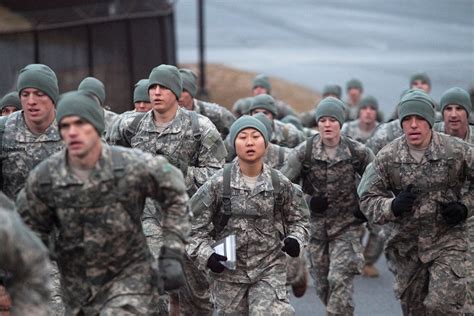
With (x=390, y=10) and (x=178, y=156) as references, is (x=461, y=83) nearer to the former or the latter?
(x=390, y=10)

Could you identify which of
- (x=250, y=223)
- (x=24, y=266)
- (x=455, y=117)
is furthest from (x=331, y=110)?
(x=24, y=266)

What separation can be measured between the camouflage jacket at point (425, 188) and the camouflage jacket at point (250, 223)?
74 centimetres

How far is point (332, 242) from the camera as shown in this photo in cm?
1157

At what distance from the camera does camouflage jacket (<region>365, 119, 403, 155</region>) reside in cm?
1222

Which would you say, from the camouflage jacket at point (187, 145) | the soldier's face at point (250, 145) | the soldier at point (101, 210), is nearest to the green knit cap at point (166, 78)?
the camouflage jacket at point (187, 145)

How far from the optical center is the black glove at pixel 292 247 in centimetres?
891

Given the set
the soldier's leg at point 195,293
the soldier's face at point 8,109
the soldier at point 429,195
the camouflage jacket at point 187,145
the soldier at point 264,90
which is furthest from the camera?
the soldier at point 264,90

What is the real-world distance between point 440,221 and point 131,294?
10.4 ft

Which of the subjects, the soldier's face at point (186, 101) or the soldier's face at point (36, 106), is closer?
the soldier's face at point (36, 106)

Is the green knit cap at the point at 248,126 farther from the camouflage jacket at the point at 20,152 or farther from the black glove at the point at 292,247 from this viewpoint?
the camouflage jacket at the point at 20,152

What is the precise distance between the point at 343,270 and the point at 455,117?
1.74 m

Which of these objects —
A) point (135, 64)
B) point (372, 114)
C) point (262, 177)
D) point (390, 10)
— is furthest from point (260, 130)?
point (390, 10)

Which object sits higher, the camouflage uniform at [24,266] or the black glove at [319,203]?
the camouflage uniform at [24,266]

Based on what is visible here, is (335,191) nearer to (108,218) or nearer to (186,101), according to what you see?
(186,101)
